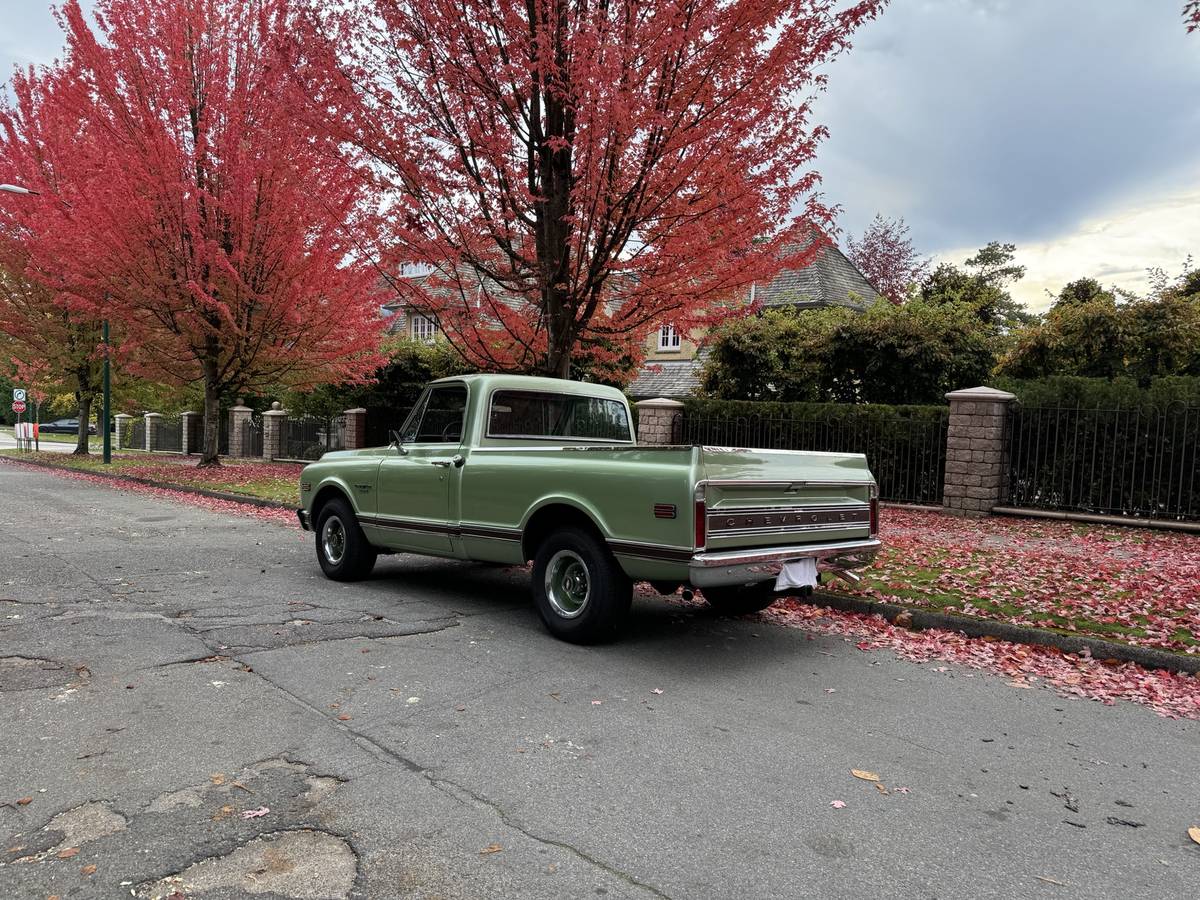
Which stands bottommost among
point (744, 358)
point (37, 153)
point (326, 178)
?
point (744, 358)

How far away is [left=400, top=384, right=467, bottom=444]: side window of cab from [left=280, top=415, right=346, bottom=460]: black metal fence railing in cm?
1795

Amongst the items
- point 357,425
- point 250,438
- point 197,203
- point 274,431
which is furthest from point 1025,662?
point 250,438

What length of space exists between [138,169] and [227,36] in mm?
4417

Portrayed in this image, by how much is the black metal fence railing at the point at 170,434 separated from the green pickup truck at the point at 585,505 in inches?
1358

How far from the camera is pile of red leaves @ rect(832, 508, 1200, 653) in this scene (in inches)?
→ 245

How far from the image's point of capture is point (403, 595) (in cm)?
725

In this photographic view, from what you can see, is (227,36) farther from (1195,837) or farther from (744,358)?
(1195,837)

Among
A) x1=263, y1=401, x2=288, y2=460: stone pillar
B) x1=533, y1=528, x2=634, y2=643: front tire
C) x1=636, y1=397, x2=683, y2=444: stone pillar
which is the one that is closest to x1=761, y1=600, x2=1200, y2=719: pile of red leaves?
x1=533, y1=528, x2=634, y2=643: front tire

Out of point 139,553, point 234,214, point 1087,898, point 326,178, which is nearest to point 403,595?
point 139,553

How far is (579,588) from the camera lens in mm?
5648

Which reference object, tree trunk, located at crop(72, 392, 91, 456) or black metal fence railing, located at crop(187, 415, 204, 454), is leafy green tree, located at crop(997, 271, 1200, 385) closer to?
tree trunk, located at crop(72, 392, 91, 456)

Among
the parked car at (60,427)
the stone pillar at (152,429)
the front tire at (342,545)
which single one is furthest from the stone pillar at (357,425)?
the parked car at (60,427)

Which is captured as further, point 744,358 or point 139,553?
point 744,358

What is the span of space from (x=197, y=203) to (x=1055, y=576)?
17579mm
